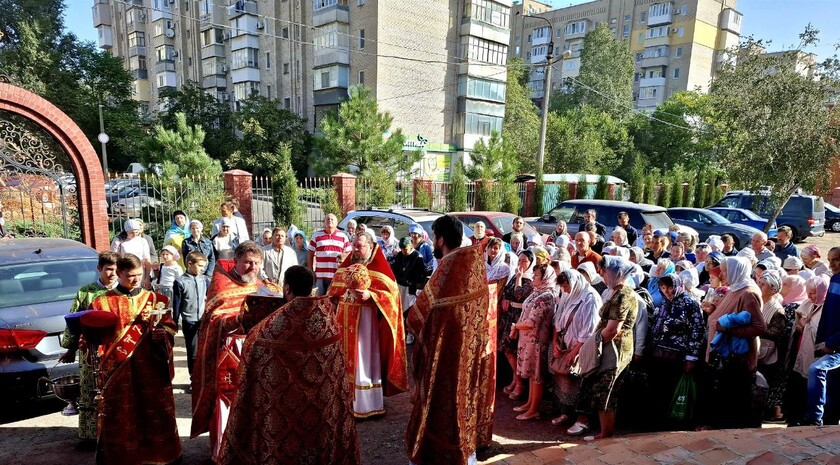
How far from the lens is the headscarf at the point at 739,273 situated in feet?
14.1

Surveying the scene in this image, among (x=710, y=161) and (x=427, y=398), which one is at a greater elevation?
(x=710, y=161)

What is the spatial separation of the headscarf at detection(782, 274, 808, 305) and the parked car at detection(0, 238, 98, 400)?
6886 mm

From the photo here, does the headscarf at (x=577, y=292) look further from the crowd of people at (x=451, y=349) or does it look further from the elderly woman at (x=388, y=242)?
the elderly woman at (x=388, y=242)

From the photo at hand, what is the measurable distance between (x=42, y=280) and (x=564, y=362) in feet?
16.8

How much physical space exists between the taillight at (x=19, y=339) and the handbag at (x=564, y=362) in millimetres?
4568

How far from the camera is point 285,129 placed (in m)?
29.9

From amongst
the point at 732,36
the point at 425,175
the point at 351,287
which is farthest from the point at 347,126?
the point at 732,36

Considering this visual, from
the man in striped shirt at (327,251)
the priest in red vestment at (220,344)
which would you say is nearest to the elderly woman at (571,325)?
the priest in red vestment at (220,344)

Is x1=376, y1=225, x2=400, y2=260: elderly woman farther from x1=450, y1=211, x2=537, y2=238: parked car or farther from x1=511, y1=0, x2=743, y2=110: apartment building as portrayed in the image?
x1=511, y1=0, x2=743, y2=110: apartment building

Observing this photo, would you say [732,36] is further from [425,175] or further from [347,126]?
[347,126]

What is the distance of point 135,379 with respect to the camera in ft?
11.7

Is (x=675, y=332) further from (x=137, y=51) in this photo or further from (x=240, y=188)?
(x=137, y=51)

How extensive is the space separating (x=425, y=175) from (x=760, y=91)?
904 inches

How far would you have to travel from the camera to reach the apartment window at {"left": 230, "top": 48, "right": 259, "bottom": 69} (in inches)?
1533
